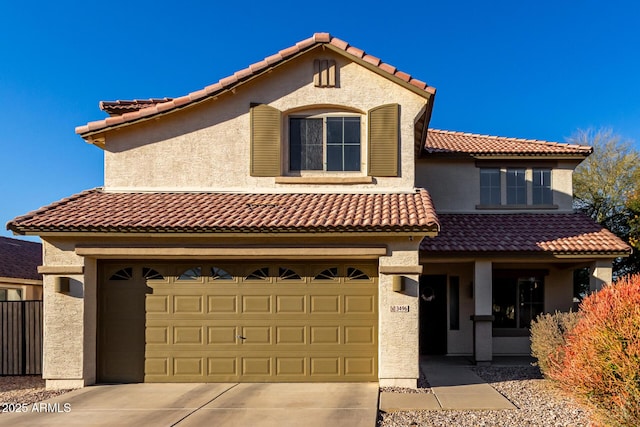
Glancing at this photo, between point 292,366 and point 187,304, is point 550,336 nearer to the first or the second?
point 292,366

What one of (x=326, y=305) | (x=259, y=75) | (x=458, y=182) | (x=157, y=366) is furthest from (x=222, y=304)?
(x=458, y=182)

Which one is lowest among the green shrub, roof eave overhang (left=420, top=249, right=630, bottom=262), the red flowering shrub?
the green shrub

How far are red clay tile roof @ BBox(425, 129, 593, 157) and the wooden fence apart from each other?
11.3m

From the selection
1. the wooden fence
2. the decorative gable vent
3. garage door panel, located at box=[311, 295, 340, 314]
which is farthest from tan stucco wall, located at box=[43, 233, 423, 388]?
the decorative gable vent

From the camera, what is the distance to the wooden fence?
40.4 ft

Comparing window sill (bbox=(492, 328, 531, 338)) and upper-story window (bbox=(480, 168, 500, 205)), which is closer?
window sill (bbox=(492, 328, 531, 338))

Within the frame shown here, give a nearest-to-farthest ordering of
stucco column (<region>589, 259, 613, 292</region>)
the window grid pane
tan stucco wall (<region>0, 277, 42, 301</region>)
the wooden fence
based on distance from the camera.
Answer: the wooden fence, the window grid pane, stucco column (<region>589, 259, 613, 292</region>), tan stucco wall (<region>0, 277, 42, 301</region>)

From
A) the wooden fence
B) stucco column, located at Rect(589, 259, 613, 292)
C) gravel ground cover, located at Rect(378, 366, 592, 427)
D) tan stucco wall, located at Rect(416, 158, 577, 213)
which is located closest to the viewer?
gravel ground cover, located at Rect(378, 366, 592, 427)

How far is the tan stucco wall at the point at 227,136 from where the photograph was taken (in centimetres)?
1260

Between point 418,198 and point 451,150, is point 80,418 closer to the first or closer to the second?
point 418,198

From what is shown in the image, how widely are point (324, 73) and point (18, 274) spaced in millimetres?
15937

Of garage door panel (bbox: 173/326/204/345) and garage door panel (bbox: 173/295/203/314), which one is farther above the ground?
garage door panel (bbox: 173/295/203/314)

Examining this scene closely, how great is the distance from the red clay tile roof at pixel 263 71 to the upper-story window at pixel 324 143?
133 centimetres

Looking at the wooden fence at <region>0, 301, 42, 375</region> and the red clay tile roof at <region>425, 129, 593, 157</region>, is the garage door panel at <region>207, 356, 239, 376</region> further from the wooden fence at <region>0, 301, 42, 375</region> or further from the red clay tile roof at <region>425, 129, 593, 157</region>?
the red clay tile roof at <region>425, 129, 593, 157</region>
